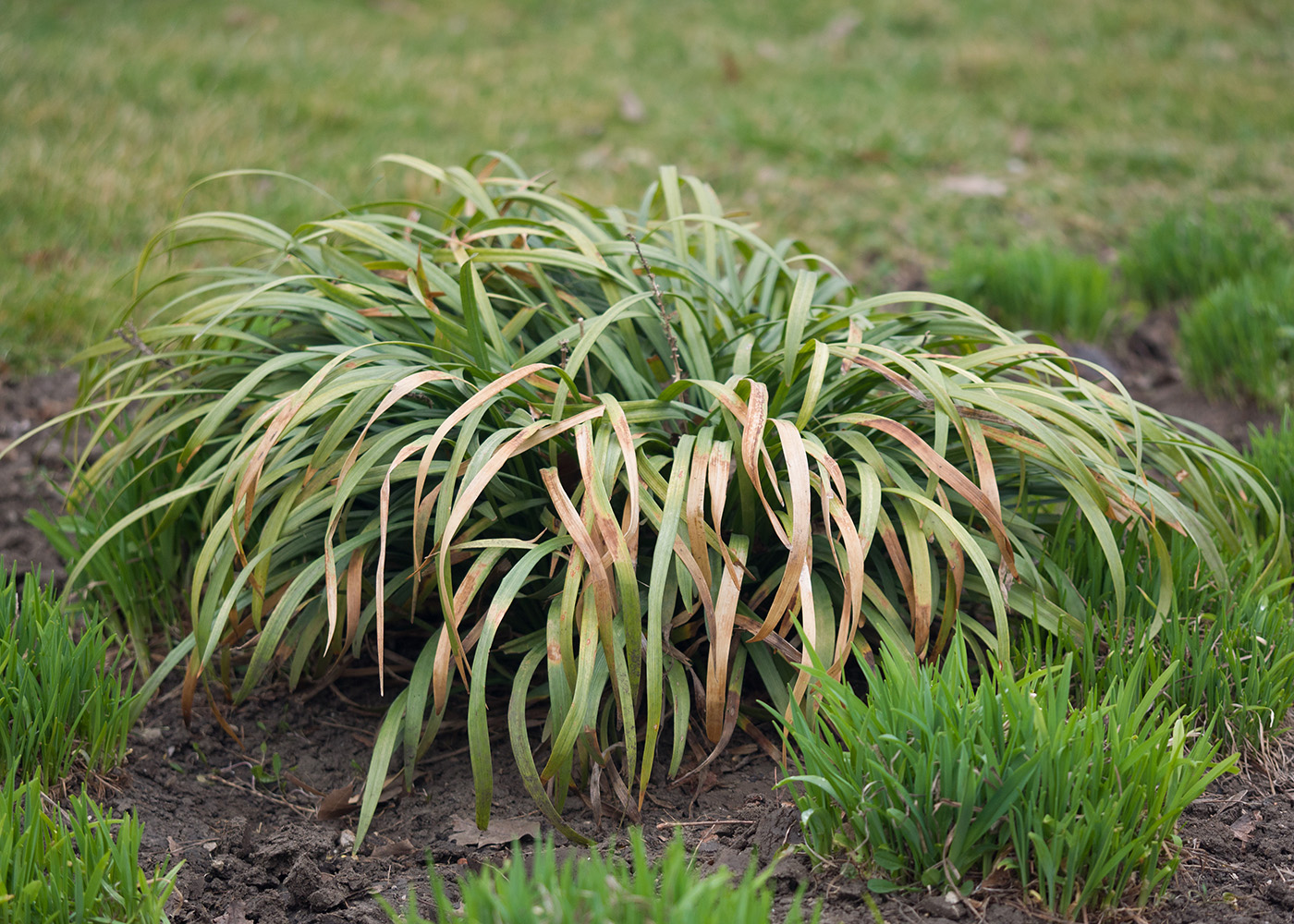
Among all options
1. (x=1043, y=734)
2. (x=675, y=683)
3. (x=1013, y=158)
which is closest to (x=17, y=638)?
(x=675, y=683)

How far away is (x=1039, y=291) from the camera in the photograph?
3.38 m

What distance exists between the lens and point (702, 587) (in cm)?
160

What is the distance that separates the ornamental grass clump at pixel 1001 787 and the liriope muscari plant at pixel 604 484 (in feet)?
0.55

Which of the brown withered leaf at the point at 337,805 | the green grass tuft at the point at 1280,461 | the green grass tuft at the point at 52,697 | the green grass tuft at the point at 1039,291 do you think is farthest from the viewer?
the green grass tuft at the point at 1039,291

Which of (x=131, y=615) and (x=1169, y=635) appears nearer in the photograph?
(x=1169, y=635)

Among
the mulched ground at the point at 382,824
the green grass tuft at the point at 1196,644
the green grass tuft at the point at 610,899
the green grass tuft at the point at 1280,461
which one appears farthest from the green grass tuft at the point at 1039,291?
the green grass tuft at the point at 610,899

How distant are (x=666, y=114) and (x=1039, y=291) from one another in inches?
98.7

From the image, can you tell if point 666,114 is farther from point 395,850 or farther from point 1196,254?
point 395,850

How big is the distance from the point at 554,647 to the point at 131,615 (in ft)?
3.25

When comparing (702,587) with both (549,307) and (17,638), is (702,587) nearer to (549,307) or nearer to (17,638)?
(549,307)

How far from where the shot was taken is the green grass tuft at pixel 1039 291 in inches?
132

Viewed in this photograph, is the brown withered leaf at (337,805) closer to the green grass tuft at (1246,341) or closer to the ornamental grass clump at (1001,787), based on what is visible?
the ornamental grass clump at (1001,787)

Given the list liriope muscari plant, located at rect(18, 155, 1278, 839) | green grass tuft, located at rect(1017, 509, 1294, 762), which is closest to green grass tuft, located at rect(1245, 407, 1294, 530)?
liriope muscari plant, located at rect(18, 155, 1278, 839)

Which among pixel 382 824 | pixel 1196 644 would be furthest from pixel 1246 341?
pixel 382 824
